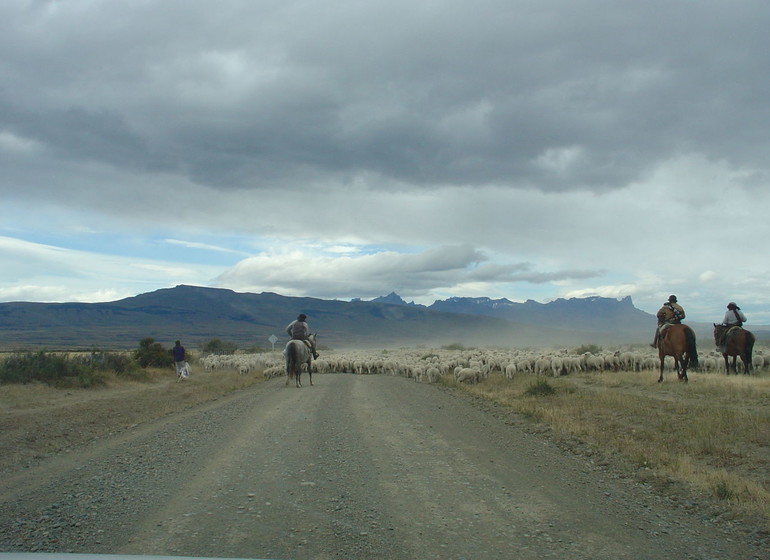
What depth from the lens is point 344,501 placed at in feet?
19.7

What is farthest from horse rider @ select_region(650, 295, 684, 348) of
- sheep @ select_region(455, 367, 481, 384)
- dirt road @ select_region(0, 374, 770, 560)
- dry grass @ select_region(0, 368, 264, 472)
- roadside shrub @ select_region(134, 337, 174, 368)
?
roadside shrub @ select_region(134, 337, 174, 368)

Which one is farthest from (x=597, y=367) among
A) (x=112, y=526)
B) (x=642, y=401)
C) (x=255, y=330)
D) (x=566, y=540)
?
(x=255, y=330)

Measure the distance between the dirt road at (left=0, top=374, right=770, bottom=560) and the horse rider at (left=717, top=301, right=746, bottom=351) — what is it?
12.1 meters

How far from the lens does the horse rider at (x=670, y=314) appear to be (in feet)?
59.3

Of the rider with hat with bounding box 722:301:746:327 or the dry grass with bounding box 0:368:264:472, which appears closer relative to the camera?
the dry grass with bounding box 0:368:264:472

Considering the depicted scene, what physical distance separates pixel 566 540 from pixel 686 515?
5.63 ft

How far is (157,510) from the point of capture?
577 cm

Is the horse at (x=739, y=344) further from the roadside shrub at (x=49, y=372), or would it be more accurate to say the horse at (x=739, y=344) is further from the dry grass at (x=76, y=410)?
Result: the roadside shrub at (x=49, y=372)

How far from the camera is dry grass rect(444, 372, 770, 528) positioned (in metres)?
7.03

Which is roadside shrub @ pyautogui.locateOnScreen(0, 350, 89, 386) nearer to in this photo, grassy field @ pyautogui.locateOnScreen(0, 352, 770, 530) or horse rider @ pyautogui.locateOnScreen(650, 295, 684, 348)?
grassy field @ pyautogui.locateOnScreen(0, 352, 770, 530)

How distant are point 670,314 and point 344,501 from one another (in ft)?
50.1

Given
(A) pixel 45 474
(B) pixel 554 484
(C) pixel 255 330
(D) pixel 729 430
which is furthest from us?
(C) pixel 255 330

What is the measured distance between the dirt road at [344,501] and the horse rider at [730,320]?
12081mm

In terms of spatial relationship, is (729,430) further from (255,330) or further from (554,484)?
(255,330)
